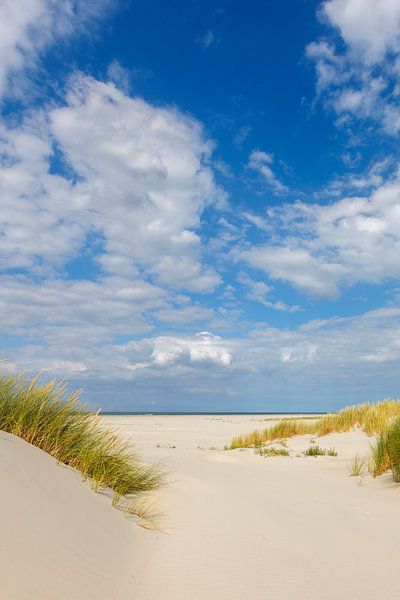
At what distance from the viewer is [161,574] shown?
10.9 ft

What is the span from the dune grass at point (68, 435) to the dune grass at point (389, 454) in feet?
11.8

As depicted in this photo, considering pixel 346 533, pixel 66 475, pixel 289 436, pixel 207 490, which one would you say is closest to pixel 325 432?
pixel 289 436

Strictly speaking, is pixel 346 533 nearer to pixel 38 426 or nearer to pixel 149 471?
pixel 149 471

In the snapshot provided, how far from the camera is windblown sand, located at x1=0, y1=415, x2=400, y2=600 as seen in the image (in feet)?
9.25

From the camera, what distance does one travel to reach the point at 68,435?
5.71 meters

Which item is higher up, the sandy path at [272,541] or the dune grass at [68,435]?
the dune grass at [68,435]

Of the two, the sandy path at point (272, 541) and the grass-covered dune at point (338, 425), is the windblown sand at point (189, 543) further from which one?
the grass-covered dune at point (338, 425)

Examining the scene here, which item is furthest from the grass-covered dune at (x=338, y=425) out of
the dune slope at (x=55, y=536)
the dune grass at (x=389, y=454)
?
the dune slope at (x=55, y=536)

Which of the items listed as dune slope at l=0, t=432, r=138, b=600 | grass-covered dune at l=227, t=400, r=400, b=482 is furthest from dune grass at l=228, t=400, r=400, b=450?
dune slope at l=0, t=432, r=138, b=600

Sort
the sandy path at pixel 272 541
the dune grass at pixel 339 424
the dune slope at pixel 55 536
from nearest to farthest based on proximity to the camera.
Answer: the dune slope at pixel 55 536 < the sandy path at pixel 272 541 < the dune grass at pixel 339 424

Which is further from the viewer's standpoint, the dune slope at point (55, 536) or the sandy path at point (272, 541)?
the sandy path at point (272, 541)

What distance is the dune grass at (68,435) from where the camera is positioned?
17.5ft

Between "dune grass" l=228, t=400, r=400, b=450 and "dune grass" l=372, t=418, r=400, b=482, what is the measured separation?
24.6 ft

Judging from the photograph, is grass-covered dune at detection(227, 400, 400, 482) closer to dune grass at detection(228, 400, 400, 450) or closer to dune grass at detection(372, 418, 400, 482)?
dune grass at detection(228, 400, 400, 450)
